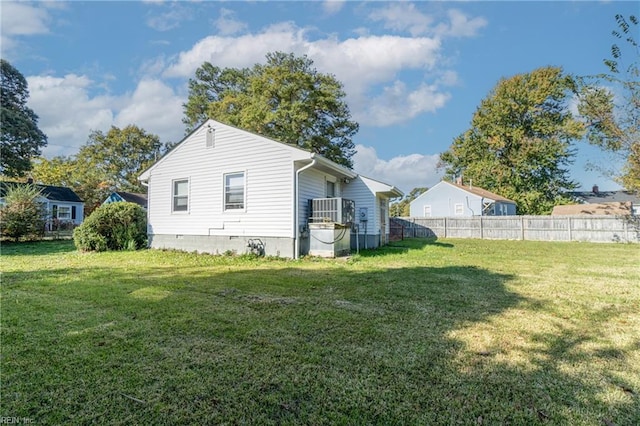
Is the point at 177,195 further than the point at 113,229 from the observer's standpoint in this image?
Yes

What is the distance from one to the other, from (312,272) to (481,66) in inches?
466

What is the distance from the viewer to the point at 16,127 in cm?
2034

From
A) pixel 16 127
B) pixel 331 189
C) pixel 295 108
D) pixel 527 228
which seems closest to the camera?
pixel 331 189

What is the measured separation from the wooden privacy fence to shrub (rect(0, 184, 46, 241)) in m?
17.5

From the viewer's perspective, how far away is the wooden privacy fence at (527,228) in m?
15.4

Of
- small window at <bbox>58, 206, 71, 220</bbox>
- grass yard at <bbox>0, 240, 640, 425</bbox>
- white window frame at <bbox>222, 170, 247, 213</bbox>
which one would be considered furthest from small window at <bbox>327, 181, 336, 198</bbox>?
small window at <bbox>58, 206, 71, 220</bbox>

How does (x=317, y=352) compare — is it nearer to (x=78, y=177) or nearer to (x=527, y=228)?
(x=527, y=228)

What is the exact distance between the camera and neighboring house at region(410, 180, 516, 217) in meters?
24.7

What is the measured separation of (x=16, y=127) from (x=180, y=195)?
18048 mm

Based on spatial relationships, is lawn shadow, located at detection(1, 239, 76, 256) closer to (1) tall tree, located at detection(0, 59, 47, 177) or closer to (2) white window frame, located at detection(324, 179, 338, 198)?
(2) white window frame, located at detection(324, 179, 338, 198)

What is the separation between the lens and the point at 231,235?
A: 9.93 m

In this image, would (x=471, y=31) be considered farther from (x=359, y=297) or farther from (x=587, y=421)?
(x=587, y=421)

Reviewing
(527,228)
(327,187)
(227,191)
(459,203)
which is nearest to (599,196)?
(459,203)

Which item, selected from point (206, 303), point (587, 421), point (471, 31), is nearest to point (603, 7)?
point (471, 31)
